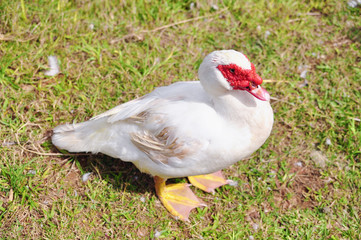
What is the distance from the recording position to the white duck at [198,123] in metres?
2.60

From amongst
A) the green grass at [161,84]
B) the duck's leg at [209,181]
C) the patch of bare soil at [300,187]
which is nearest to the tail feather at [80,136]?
the green grass at [161,84]

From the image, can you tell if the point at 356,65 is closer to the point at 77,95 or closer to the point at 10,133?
the point at 77,95

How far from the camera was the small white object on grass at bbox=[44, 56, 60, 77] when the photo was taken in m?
3.92

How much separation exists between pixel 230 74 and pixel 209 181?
1.23 metres

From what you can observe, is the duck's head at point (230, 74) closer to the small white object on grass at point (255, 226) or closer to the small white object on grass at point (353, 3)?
the small white object on grass at point (255, 226)

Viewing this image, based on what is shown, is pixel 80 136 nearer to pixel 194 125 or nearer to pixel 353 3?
pixel 194 125

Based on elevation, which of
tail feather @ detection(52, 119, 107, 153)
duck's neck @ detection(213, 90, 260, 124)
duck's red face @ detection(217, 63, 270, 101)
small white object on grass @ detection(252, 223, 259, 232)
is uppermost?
duck's red face @ detection(217, 63, 270, 101)

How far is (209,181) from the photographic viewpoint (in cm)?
345

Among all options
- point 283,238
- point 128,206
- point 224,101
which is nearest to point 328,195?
point 283,238

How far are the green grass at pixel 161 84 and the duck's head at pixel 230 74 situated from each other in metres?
1.14

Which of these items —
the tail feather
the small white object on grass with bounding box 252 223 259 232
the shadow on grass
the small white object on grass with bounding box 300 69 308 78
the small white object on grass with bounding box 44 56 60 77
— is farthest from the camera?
the small white object on grass with bounding box 300 69 308 78

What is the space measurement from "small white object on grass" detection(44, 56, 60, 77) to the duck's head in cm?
191

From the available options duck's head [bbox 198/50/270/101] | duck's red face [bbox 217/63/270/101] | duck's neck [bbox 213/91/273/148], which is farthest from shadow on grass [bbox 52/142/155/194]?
duck's red face [bbox 217/63/270/101]

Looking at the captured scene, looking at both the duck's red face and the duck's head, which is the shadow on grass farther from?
the duck's red face
